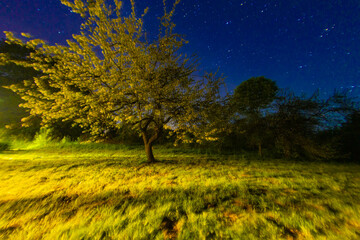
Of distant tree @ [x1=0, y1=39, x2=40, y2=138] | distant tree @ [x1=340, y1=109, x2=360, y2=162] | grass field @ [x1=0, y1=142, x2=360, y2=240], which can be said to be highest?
distant tree @ [x1=0, y1=39, x2=40, y2=138]

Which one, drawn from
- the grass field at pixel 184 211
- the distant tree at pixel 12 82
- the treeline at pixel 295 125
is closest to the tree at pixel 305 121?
the treeline at pixel 295 125

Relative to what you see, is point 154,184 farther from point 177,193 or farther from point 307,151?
point 307,151

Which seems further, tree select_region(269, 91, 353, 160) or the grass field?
tree select_region(269, 91, 353, 160)

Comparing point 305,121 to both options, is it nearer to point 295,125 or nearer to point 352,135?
point 295,125

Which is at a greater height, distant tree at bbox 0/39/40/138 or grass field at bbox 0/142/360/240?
distant tree at bbox 0/39/40/138

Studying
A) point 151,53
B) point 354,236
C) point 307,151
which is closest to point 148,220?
point 354,236

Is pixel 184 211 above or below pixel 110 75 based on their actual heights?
below

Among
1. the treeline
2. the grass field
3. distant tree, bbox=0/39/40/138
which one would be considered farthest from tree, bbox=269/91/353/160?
distant tree, bbox=0/39/40/138

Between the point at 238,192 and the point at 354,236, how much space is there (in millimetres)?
2130

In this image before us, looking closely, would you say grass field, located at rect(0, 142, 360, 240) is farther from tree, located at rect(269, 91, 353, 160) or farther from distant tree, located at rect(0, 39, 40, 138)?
distant tree, located at rect(0, 39, 40, 138)

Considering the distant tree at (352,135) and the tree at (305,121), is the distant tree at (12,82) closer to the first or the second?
the tree at (305,121)

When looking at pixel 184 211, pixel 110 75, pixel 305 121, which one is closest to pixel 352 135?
pixel 305 121

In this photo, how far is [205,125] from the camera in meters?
7.62

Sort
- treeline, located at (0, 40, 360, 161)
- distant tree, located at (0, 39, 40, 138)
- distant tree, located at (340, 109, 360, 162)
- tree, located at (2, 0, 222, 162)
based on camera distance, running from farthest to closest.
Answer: distant tree, located at (0, 39, 40, 138)
distant tree, located at (340, 109, 360, 162)
treeline, located at (0, 40, 360, 161)
tree, located at (2, 0, 222, 162)
